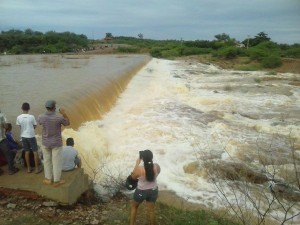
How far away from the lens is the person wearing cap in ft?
19.0

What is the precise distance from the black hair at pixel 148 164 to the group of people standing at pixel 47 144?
1.54 meters

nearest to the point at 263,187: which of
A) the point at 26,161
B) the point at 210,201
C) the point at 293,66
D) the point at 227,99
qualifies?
the point at 210,201

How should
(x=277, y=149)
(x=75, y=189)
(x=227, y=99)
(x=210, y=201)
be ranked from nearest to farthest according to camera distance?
(x=75, y=189), (x=210, y=201), (x=277, y=149), (x=227, y=99)

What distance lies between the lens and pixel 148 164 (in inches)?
204

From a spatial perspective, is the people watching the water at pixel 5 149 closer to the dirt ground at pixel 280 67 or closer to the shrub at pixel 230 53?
the dirt ground at pixel 280 67

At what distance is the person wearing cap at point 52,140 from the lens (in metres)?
5.78

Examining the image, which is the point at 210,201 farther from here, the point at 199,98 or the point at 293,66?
the point at 293,66

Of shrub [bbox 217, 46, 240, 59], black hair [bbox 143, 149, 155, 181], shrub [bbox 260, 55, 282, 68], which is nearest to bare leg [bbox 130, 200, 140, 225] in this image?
black hair [bbox 143, 149, 155, 181]

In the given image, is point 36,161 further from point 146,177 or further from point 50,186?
point 146,177

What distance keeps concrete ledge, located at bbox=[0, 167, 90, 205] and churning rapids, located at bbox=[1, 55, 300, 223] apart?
88 centimetres

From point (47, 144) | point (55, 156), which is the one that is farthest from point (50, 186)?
point (47, 144)

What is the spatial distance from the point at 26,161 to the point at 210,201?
3944 millimetres

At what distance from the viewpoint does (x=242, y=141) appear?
1167cm

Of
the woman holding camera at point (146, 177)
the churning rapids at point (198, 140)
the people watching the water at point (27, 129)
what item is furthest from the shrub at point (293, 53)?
the woman holding camera at point (146, 177)
